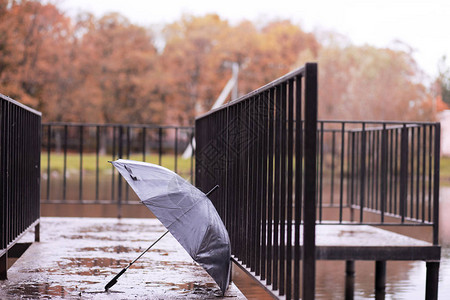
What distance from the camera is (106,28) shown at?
4244 cm

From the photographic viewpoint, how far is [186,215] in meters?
3.58

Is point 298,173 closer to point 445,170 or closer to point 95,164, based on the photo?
point 95,164

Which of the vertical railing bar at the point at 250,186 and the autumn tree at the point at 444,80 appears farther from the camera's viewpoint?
the autumn tree at the point at 444,80

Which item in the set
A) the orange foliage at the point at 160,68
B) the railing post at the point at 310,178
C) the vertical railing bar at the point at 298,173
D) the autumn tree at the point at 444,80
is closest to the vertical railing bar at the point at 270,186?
the vertical railing bar at the point at 298,173

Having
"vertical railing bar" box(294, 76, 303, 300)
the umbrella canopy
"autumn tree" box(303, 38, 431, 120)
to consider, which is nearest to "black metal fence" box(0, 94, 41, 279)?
the umbrella canopy

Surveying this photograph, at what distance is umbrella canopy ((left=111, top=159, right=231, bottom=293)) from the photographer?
352 cm

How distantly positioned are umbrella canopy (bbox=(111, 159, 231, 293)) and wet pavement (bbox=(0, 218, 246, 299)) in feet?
1.04

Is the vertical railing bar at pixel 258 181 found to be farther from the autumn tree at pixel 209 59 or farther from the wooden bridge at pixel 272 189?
the autumn tree at pixel 209 59

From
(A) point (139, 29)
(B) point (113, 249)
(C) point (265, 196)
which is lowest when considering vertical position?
(B) point (113, 249)

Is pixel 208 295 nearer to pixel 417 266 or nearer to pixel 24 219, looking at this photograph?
pixel 24 219

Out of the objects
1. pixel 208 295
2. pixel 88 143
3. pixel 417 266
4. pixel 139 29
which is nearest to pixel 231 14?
pixel 139 29

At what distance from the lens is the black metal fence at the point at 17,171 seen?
13.2ft

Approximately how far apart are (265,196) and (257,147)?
0.84 feet

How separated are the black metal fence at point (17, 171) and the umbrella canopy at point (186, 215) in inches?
31.8
